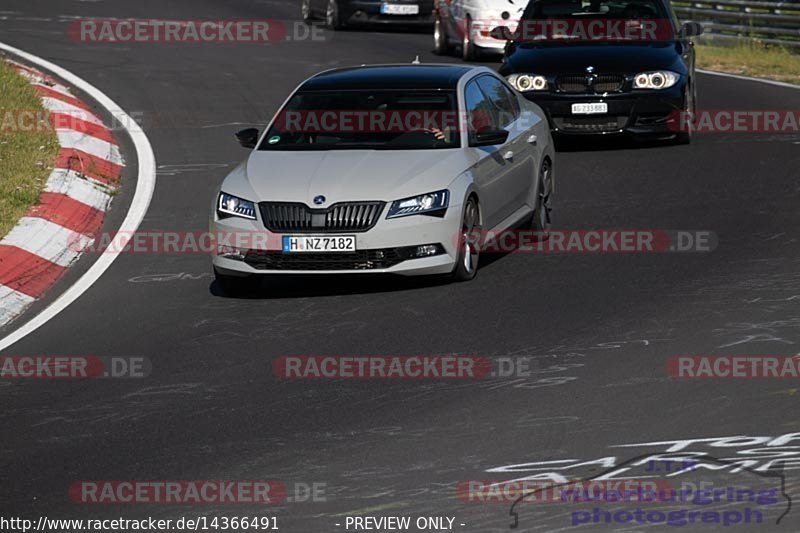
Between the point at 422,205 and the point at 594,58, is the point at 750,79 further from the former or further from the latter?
the point at 422,205

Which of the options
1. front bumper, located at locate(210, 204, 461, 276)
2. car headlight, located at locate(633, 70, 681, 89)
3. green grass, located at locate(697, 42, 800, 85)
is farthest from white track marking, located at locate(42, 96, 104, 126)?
green grass, located at locate(697, 42, 800, 85)

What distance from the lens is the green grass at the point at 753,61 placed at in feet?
83.3

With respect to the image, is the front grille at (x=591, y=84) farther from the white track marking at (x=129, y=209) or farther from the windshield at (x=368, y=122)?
the windshield at (x=368, y=122)

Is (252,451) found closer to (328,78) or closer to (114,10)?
(328,78)

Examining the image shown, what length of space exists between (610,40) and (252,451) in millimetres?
11733

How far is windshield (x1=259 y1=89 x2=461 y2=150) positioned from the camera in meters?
12.4

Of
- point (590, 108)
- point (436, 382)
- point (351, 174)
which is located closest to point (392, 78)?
point (351, 174)

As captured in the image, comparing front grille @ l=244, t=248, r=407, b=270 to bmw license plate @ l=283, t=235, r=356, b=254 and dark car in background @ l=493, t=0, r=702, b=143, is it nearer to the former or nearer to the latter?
bmw license plate @ l=283, t=235, r=356, b=254

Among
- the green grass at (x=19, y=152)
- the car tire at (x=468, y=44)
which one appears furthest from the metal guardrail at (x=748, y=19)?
the green grass at (x=19, y=152)

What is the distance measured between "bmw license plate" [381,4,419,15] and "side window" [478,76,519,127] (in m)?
16.9

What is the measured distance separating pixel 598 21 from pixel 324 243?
8691 mm

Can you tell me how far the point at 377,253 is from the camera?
37.7ft

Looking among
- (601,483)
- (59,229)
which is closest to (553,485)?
(601,483)

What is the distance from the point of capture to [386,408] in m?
8.70
